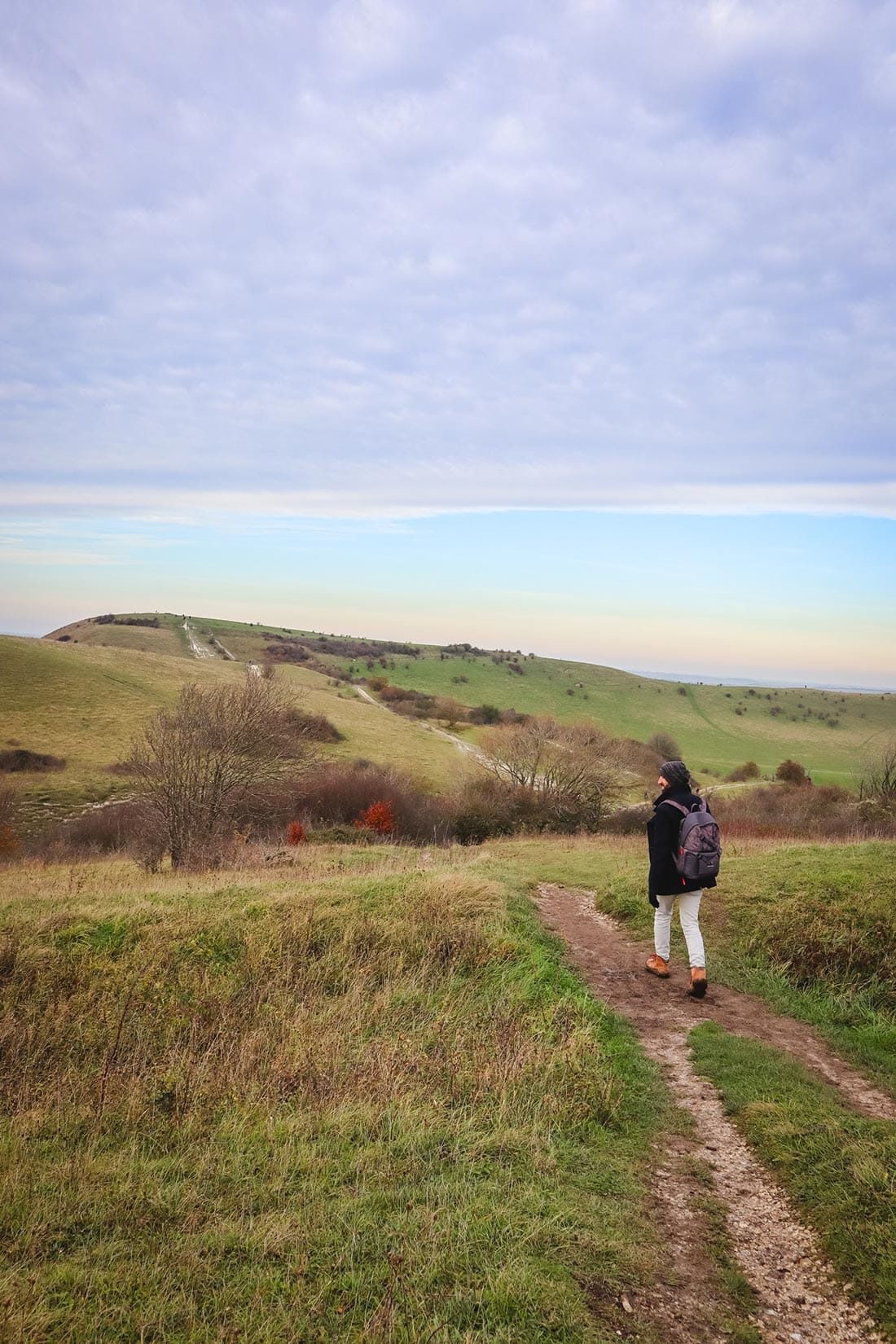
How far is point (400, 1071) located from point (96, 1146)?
2668 mm

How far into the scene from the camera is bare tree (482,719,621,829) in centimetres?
4716

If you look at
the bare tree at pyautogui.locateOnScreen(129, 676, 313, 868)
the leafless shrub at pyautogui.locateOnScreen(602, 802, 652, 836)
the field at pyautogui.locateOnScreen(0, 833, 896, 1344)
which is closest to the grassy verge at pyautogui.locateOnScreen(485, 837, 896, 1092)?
the field at pyautogui.locateOnScreen(0, 833, 896, 1344)

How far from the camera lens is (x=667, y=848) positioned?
952 cm

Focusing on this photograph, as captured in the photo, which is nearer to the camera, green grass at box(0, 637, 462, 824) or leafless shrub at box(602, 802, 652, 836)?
leafless shrub at box(602, 802, 652, 836)

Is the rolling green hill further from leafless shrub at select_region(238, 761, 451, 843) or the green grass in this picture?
Result: leafless shrub at select_region(238, 761, 451, 843)

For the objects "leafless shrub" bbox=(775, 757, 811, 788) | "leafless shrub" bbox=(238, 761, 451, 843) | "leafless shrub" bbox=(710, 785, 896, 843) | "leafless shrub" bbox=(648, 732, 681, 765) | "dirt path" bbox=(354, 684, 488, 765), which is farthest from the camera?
"leafless shrub" bbox=(648, 732, 681, 765)

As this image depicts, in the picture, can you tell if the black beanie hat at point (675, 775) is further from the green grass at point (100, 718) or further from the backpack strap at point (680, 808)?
the green grass at point (100, 718)

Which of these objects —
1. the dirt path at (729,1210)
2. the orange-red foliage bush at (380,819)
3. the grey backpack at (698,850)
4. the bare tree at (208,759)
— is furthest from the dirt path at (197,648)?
the dirt path at (729,1210)

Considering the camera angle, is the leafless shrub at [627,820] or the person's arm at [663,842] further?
the leafless shrub at [627,820]

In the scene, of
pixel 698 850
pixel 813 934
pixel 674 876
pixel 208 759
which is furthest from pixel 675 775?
pixel 208 759

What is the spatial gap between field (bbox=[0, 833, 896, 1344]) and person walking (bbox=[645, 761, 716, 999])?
55.2 inches

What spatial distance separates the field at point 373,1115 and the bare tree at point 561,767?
35058 mm

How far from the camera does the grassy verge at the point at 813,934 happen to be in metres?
9.02

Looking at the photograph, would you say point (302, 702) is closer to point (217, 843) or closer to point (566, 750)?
point (566, 750)
